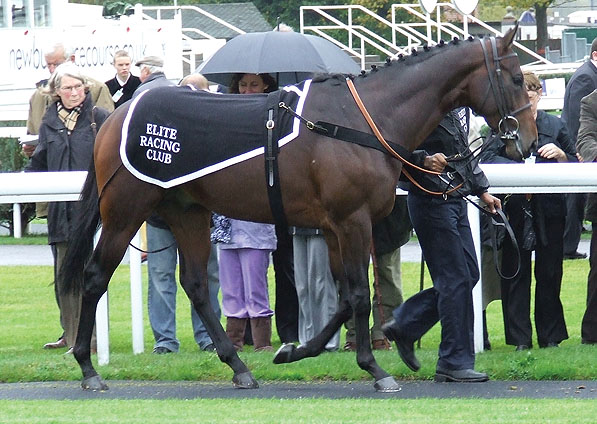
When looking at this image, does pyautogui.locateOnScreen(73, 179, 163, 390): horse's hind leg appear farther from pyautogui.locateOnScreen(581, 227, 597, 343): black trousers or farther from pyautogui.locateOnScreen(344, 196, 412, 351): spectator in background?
pyautogui.locateOnScreen(581, 227, 597, 343): black trousers

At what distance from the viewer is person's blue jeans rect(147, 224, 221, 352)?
9016 mm

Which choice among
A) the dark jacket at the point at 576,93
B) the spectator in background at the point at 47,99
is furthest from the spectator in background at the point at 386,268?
the dark jacket at the point at 576,93

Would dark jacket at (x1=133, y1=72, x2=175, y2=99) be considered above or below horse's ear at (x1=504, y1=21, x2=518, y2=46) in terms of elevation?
below

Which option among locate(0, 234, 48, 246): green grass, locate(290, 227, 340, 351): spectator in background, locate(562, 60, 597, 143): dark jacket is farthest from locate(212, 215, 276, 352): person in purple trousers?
locate(0, 234, 48, 246): green grass

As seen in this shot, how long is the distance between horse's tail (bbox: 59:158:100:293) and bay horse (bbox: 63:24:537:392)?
137 mm

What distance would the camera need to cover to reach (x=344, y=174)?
7156 mm

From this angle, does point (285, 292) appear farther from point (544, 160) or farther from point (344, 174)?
point (344, 174)

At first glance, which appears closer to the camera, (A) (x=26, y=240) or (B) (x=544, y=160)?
(B) (x=544, y=160)

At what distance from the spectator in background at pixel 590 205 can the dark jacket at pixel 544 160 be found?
130 millimetres

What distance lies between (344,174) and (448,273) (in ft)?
3.08

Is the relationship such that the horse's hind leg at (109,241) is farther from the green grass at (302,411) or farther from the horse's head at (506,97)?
the horse's head at (506,97)

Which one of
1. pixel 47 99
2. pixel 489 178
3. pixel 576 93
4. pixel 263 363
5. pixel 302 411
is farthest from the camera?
pixel 576 93

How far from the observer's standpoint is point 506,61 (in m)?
7.34

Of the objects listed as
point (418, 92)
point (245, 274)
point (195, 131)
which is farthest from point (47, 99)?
point (418, 92)
